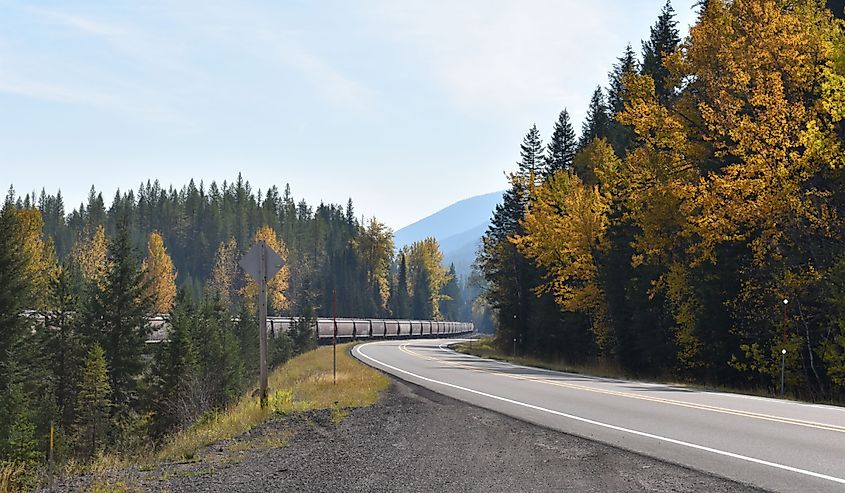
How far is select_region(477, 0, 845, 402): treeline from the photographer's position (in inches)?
746

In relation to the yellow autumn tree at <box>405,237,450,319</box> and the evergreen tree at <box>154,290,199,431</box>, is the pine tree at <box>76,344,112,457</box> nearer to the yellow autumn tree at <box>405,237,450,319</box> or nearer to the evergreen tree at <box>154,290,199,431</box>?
the evergreen tree at <box>154,290,199,431</box>

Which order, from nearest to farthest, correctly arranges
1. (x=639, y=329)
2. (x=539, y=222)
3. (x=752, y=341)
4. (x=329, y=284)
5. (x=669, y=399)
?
(x=669, y=399)
(x=752, y=341)
(x=639, y=329)
(x=539, y=222)
(x=329, y=284)

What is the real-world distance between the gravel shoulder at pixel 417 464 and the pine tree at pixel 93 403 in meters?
23.2

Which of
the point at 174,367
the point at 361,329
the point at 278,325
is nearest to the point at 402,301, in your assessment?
the point at 361,329

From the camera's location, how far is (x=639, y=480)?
23.0 feet

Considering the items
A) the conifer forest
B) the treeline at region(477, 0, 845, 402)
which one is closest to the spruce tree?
the conifer forest

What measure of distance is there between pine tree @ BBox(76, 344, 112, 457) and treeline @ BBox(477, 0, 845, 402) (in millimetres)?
21178

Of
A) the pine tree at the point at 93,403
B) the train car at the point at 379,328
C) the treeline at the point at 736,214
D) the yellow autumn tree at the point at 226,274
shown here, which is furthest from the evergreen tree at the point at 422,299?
the treeline at the point at 736,214

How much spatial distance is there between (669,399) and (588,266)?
752 inches

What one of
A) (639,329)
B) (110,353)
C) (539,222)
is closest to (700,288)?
(639,329)

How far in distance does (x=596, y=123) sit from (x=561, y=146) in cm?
350

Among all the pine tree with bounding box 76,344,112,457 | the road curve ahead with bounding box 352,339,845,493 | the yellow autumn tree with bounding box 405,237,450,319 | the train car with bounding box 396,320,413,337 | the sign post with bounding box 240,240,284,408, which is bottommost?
the pine tree with bounding box 76,344,112,457

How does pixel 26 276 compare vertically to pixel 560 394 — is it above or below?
above

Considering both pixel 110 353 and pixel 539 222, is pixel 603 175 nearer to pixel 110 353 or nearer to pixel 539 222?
pixel 539 222
